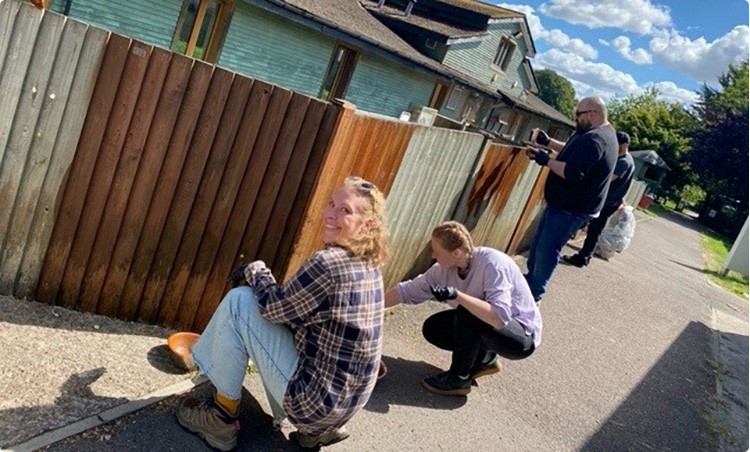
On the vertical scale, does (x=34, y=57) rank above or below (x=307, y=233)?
above

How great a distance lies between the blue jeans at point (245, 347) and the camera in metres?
3.02

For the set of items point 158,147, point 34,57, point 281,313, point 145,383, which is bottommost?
point 145,383

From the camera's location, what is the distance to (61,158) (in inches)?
143

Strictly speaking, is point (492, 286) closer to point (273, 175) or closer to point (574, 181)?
point (273, 175)

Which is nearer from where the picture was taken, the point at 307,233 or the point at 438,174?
the point at 307,233

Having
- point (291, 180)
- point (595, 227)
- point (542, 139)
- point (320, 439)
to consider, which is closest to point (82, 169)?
point (291, 180)

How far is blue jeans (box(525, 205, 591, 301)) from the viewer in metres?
6.12

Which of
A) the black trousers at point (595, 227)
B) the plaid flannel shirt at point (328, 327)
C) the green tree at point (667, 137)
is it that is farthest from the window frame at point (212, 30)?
the green tree at point (667, 137)

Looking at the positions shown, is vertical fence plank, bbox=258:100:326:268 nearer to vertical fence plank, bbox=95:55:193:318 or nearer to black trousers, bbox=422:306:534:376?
vertical fence plank, bbox=95:55:193:318

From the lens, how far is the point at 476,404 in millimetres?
4477

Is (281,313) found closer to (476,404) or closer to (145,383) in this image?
(145,383)

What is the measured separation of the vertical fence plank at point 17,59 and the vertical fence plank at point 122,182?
0.59m

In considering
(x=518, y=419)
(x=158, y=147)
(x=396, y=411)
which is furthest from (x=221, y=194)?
(x=518, y=419)

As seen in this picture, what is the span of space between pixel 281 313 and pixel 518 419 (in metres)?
2.28
